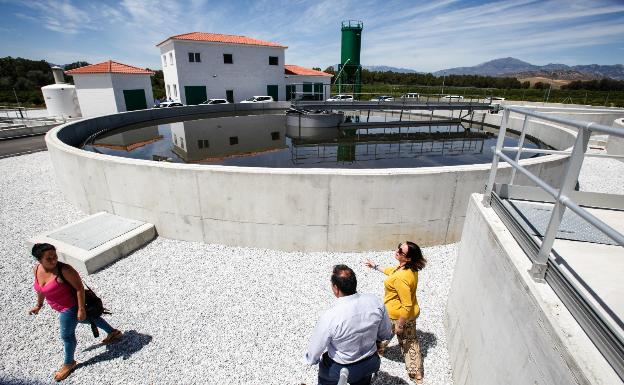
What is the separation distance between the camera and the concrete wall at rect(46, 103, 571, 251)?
→ 5938 mm

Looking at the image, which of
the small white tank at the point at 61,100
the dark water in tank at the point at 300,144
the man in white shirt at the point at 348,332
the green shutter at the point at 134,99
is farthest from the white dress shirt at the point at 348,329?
the small white tank at the point at 61,100

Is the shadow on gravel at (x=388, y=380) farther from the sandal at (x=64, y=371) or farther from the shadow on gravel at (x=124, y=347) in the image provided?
the sandal at (x=64, y=371)

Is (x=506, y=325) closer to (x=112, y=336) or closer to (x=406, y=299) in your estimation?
(x=406, y=299)

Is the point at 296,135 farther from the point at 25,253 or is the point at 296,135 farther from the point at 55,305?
the point at 55,305

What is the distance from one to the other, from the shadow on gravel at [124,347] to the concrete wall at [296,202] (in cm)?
251

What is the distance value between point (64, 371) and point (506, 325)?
4863 millimetres

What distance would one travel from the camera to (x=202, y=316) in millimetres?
4656

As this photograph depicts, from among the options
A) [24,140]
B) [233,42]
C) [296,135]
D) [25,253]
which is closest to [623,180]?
[296,135]

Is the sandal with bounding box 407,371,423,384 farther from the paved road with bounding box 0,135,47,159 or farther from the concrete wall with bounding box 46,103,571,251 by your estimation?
the paved road with bounding box 0,135,47,159

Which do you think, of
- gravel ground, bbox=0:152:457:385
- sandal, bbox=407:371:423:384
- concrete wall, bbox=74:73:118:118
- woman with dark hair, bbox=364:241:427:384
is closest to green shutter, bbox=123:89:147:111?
concrete wall, bbox=74:73:118:118

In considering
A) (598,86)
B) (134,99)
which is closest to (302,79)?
(134,99)

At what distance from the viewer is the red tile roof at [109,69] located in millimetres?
24719

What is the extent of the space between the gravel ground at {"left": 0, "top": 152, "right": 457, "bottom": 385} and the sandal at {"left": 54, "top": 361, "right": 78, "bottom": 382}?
0.10 m

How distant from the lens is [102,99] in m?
25.3
